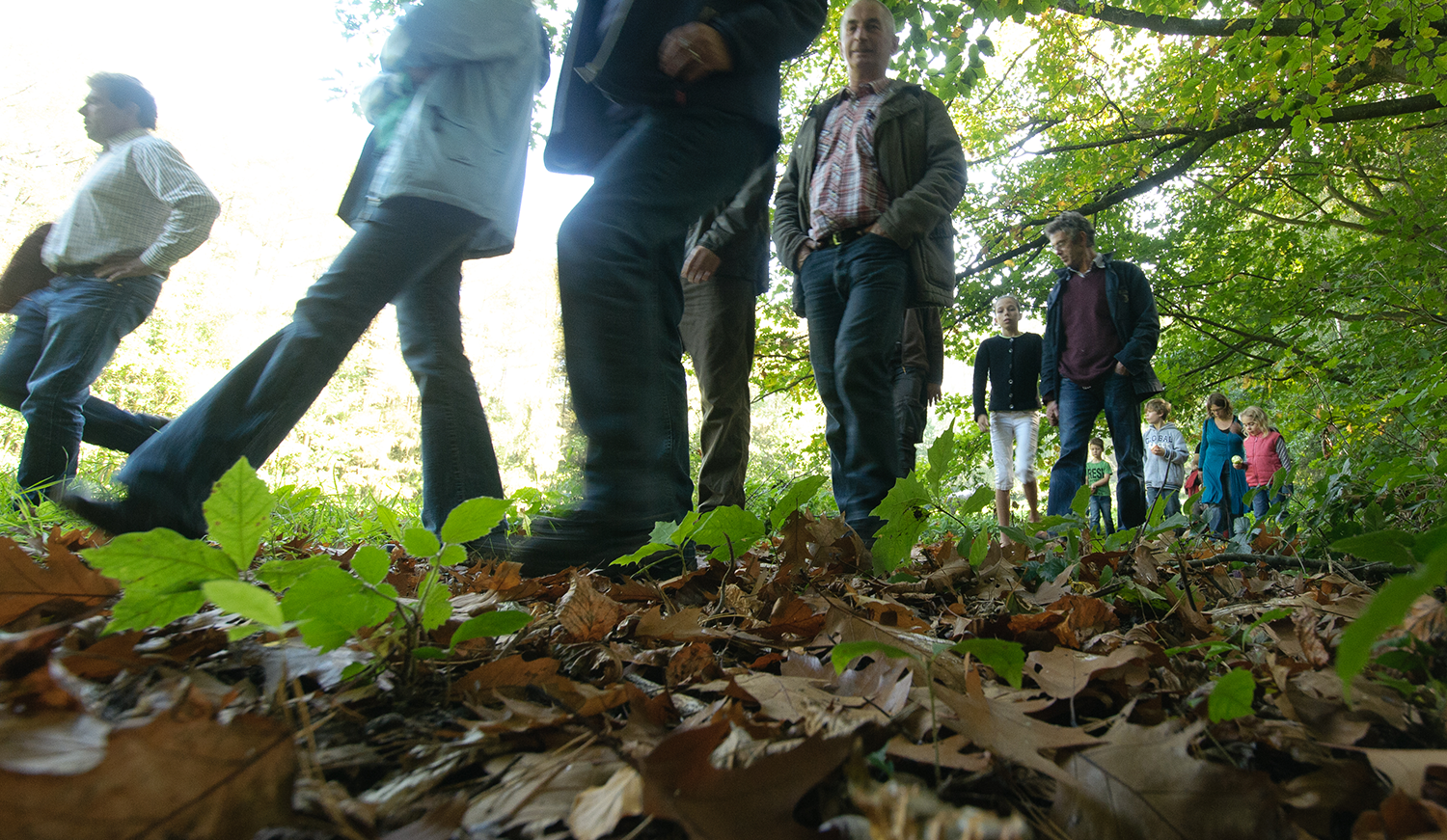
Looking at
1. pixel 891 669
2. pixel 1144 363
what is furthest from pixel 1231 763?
pixel 1144 363

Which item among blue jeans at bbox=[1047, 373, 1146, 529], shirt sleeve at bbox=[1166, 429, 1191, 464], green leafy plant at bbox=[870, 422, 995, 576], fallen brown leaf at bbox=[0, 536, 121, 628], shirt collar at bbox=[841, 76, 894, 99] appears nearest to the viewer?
fallen brown leaf at bbox=[0, 536, 121, 628]

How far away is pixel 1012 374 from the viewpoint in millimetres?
Answer: 5691

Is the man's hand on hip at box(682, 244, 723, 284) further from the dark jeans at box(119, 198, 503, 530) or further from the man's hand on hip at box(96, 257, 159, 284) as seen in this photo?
the man's hand on hip at box(96, 257, 159, 284)

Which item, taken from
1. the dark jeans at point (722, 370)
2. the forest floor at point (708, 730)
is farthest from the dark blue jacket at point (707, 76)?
the forest floor at point (708, 730)

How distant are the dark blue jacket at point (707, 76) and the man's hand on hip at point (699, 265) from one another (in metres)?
0.94

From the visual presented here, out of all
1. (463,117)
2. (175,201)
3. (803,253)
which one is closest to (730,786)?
(463,117)

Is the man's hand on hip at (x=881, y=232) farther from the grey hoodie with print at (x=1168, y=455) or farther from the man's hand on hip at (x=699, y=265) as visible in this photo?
the grey hoodie with print at (x=1168, y=455)

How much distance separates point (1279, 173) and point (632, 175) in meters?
10.7

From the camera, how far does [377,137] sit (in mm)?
2348

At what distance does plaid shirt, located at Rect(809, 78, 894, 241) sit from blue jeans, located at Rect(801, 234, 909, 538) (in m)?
0.14

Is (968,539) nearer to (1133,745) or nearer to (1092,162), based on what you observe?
(1133,745)

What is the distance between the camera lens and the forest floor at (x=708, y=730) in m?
0.44

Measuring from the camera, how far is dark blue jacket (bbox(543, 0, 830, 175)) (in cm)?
178

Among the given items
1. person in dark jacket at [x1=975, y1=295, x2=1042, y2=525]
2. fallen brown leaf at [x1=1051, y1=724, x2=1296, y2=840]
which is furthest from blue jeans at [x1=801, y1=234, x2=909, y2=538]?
person in dark jacket at [x1=975, y1=295, x2=1042, y2=525]
